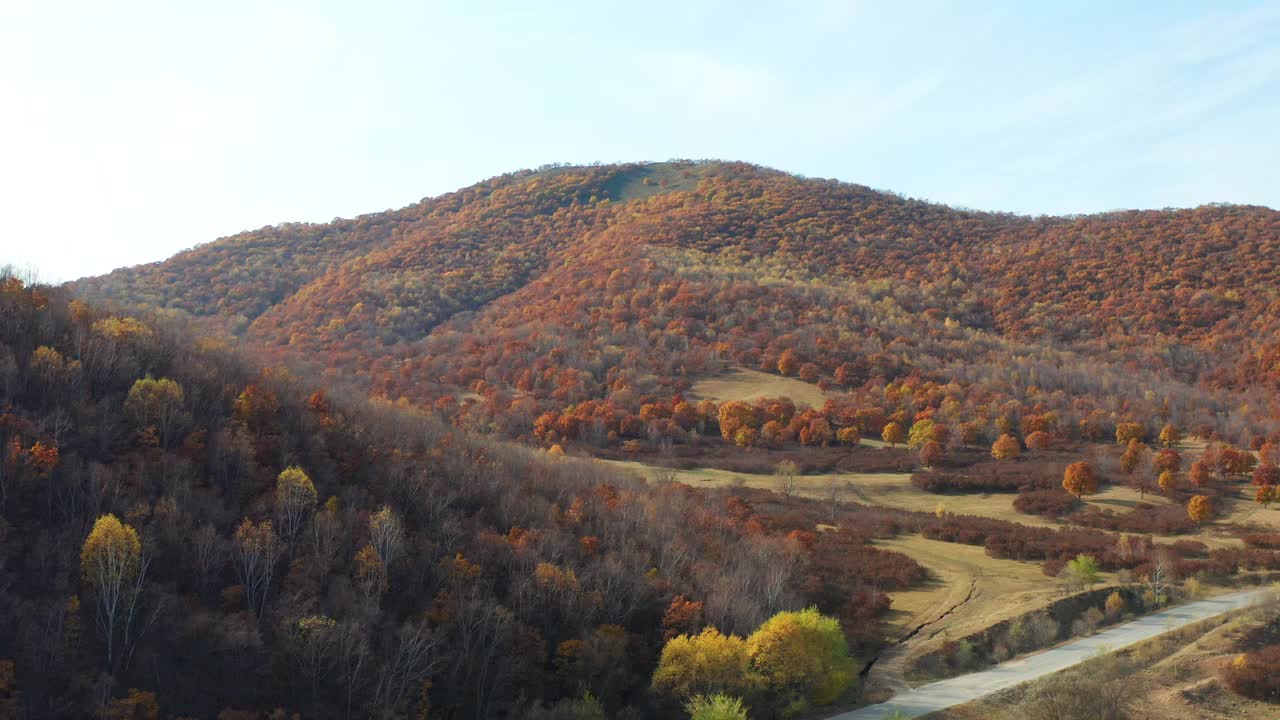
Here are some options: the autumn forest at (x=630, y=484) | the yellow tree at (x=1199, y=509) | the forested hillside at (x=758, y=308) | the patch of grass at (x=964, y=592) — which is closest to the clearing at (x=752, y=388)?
the autumn forest at (x=630, y=484)

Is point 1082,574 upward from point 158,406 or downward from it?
downward

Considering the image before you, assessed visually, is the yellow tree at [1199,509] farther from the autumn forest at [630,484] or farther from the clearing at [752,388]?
the clearing at [752,388]

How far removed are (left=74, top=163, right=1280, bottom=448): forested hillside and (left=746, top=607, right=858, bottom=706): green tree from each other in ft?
133

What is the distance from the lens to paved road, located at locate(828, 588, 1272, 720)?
1090 inches

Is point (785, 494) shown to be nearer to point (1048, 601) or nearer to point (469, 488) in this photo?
point (1048, 601)

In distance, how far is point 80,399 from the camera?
30.6 meters

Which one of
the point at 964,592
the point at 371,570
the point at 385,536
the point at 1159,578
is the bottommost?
the point at 964,592

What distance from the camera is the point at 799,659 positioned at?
1095 inches

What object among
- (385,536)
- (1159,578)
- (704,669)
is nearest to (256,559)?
(385,536)

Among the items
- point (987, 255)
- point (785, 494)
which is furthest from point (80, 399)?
point (987, 255)

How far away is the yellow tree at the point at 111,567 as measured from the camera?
2331 centimetres

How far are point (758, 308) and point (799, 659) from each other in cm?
7371

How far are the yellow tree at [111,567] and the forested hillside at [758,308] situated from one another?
32.5 meters

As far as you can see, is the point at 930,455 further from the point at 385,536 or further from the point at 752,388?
the point at 385,536
